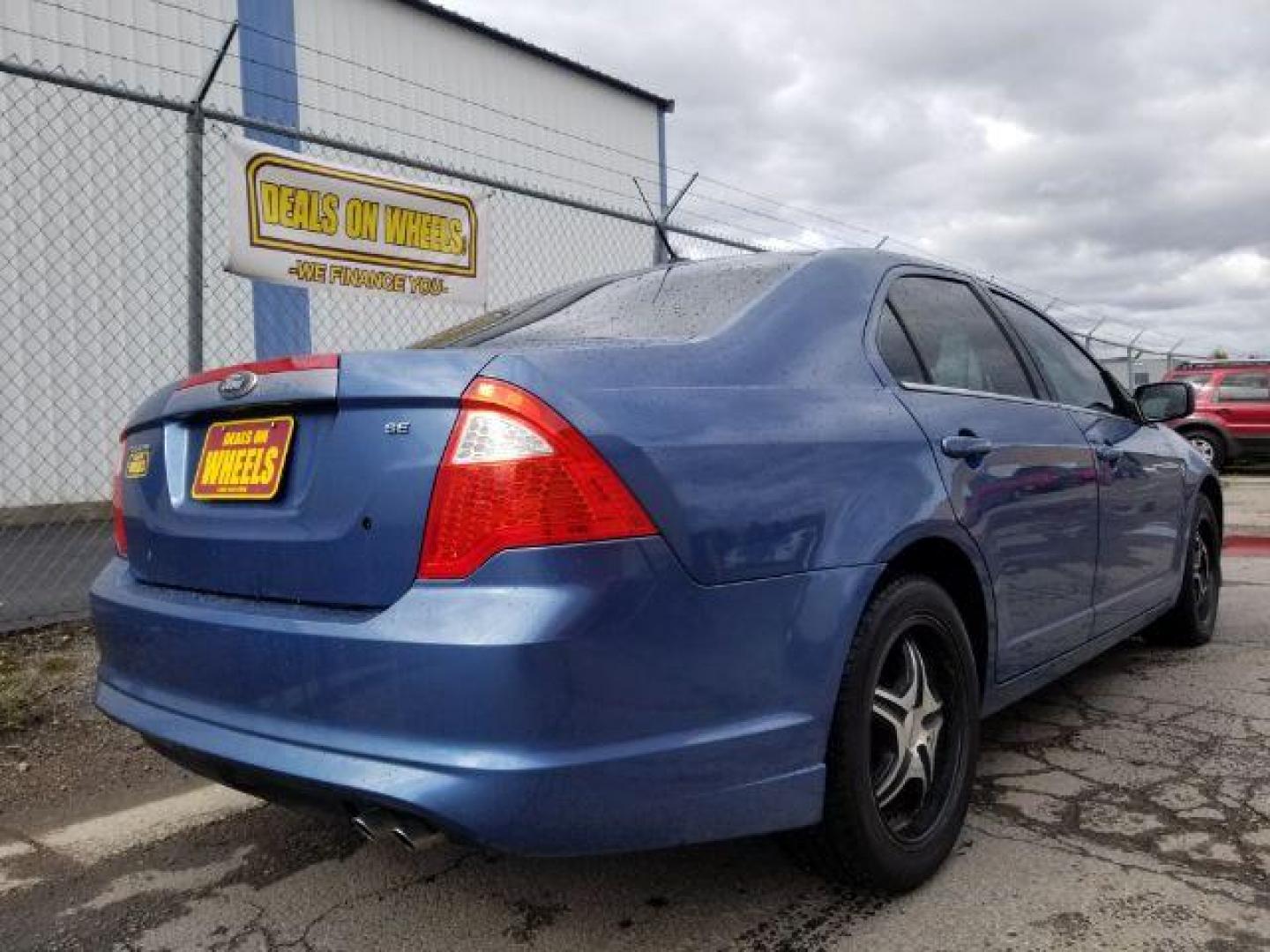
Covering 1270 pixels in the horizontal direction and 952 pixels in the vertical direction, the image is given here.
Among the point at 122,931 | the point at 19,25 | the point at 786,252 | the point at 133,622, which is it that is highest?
the point at 19,25

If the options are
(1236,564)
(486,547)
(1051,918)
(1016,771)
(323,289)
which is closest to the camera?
(486,547)

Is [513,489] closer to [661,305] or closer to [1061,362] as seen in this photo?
[661,305]

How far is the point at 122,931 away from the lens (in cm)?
225

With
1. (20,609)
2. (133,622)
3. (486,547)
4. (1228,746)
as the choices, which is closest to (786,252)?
(486,547)

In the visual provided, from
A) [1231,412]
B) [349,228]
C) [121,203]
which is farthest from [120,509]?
[1231,412]

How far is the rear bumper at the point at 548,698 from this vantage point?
65.6 inches

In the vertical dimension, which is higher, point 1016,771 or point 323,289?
point 323,289

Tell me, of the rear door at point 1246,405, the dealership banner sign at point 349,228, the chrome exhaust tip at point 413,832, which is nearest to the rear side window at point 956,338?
the chrome exhaust tip at point 413,832

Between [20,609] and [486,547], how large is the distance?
390cm

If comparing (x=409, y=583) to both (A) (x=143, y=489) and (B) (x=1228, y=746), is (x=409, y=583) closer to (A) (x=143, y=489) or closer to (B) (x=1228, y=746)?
(A) (x=143, y=489)

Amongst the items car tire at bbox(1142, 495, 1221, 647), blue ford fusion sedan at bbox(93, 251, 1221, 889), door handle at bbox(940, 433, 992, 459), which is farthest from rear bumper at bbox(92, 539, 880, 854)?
car tire at bbox(1142, 495, 1221, 647)

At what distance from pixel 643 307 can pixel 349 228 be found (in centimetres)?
309

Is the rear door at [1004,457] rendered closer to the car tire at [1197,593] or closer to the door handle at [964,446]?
the door handle at [964,446]

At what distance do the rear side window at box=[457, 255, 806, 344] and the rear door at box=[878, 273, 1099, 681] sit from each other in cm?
37
